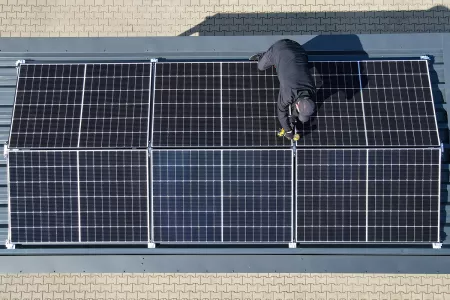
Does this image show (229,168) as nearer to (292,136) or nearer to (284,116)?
(292,136)

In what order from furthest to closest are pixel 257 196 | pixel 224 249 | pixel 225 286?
pixel 225 286 < pixel 224 249 < pixel 257 196

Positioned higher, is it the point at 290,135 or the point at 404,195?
the point at 290,135

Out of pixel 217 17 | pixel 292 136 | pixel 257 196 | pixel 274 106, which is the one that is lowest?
pixel 257 196

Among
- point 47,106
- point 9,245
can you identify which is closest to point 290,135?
point 47,106

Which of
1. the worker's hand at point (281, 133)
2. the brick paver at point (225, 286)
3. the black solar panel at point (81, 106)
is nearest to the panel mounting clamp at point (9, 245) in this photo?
the black solar panel at point (81, 106)

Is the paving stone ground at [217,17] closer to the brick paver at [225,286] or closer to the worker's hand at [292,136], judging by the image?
the worker's hand at [292,136]

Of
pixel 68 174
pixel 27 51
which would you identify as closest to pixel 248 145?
pixel 68 174
